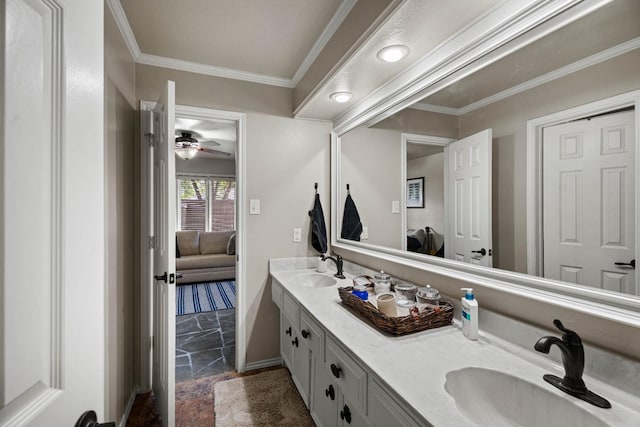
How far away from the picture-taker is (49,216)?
45cm

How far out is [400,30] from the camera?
127 centimetres

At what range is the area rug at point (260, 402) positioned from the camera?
5.87 ft

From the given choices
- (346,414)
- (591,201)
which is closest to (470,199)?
(591,201)

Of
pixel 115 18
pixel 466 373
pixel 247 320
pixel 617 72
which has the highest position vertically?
pixel 115 18

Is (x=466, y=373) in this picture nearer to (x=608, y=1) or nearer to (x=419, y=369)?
(x=419, y=369)

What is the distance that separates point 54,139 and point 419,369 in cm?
107

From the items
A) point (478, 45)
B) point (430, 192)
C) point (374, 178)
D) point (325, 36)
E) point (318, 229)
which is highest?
point (325, 36)

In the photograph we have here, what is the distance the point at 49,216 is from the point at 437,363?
3.54ft

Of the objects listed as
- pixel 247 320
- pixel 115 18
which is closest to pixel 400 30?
pixel 115 18

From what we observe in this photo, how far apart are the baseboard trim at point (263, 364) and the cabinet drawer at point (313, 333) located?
1003 mm

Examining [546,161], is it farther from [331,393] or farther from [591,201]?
[331,393]

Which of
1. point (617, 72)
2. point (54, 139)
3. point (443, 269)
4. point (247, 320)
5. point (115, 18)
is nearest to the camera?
point (54, 139)

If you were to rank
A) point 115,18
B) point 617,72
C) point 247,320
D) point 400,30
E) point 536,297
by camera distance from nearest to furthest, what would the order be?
point 617,72 < point 536,297 < point 400,30 < point 115,18 < point 247,320

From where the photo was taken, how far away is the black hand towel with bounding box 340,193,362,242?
2303mm
